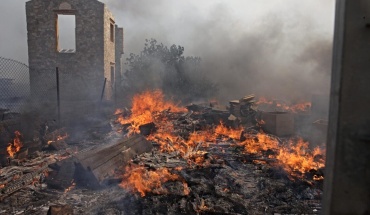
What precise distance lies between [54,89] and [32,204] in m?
12.7

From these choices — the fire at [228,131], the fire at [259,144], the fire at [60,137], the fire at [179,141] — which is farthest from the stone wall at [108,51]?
the fire at [259,144]

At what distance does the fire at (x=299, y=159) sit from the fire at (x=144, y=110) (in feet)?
19.1

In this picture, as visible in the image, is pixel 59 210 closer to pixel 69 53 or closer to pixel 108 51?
pixel 69 53

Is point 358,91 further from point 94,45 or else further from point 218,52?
point 218,52

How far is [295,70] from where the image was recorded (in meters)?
24.0

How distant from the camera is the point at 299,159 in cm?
779

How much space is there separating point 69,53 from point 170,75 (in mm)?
8594

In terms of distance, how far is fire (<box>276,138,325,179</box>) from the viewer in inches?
288

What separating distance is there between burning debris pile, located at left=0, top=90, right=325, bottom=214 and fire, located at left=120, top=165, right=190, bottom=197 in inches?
0.9

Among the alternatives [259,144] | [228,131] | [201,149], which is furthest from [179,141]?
[259,144]

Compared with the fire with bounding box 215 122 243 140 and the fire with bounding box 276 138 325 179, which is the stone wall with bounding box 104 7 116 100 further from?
the fire with bounding box 276 138 325 179

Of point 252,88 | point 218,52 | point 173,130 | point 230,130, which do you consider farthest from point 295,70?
point 173,130

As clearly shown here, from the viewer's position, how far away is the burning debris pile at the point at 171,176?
18.0 feet

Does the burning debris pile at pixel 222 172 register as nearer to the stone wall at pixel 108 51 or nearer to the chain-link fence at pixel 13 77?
the chain-link fence at pixel 13 77
